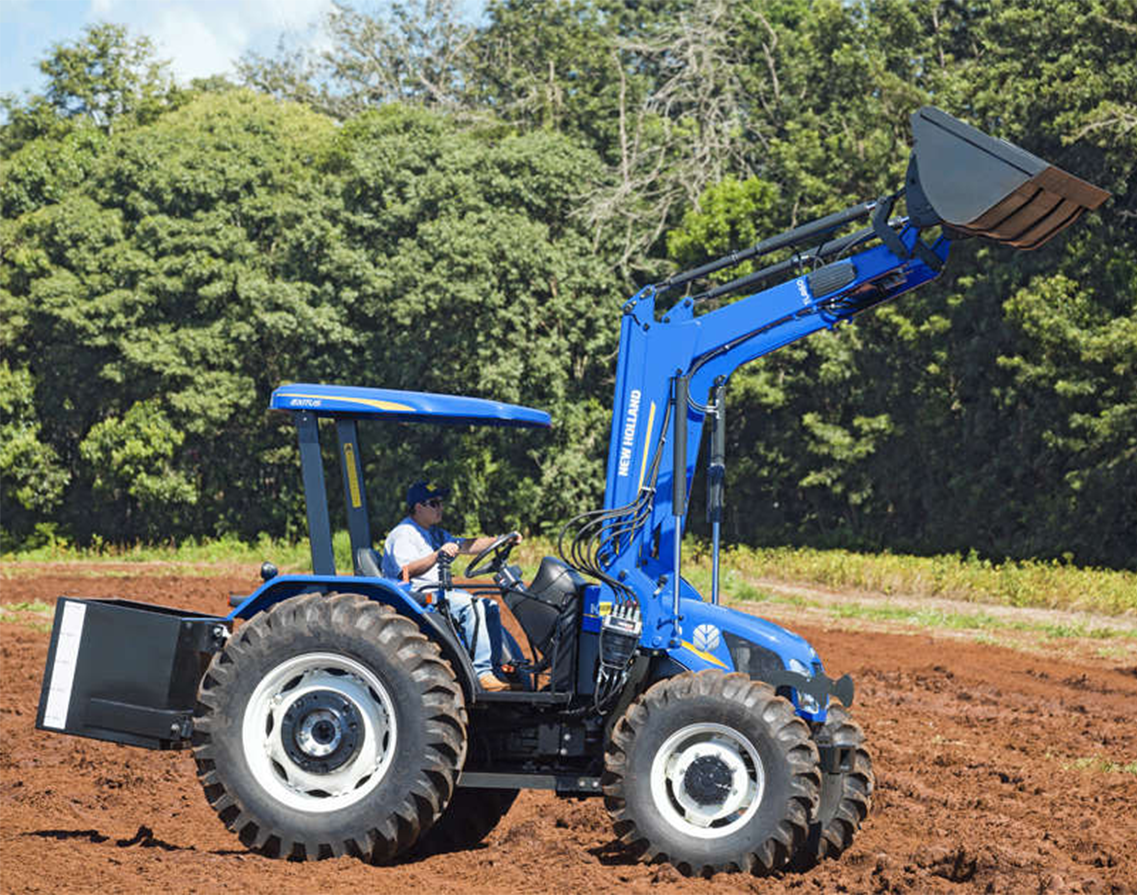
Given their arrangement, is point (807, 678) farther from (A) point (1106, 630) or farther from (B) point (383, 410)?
(A) point (1106, 630)

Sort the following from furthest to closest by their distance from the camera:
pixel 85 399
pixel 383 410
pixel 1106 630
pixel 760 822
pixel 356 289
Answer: pixel 85 399, pixel 356 289, pixel 1106 630, pixel 383 410, pixel 760 822

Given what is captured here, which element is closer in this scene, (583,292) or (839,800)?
(839,800)

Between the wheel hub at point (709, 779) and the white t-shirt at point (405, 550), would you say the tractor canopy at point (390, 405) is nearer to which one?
the white t-shirt at point (405, 550)

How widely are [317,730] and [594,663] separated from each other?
57.5 inches

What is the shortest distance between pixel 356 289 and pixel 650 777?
35421 millimetres

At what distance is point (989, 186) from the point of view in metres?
7.21

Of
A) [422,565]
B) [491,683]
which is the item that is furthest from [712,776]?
[422,565]

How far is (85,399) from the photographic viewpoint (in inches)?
1757

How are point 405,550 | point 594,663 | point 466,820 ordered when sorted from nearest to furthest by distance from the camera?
point 594,663 < point 405,550 < point 466,820

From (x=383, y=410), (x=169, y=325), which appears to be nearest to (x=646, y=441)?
(x=383, y=410)

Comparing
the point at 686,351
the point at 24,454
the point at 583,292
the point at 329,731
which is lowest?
the point at 329,731

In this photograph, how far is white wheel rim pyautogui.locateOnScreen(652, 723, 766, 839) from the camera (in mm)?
7203

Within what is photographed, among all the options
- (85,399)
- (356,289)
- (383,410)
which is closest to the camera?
(383,410)

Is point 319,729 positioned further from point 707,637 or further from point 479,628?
point 707,637
